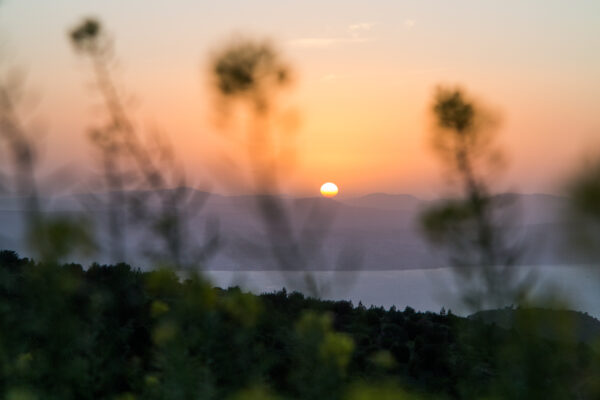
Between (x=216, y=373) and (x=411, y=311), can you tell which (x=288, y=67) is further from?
(x=411, y=311)

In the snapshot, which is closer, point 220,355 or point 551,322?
point 551,322

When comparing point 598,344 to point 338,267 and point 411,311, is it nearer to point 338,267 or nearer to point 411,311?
point 338,267

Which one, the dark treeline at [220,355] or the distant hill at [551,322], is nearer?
the distant hill at [551,322]

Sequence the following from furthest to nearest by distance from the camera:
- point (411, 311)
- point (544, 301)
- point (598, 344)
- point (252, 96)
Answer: point (411, 311), point (252, 96), point (544, 301), point (598, 344)

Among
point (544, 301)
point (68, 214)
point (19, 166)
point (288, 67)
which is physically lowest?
point (544, 301)

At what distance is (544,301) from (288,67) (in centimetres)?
128

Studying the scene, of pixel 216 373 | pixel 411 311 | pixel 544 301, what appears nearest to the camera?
pixel 544 301

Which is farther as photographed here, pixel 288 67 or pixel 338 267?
pixel 288 67

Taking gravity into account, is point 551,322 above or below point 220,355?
above

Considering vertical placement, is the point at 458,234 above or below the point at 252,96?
below

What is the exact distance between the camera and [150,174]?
11.8ft

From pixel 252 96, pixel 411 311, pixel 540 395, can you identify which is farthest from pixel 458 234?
pixel 411 311

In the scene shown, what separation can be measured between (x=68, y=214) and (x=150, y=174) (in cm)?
87

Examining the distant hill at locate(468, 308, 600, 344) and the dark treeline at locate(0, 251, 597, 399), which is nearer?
the distant hill at locate(468, 308, 600, 344)
